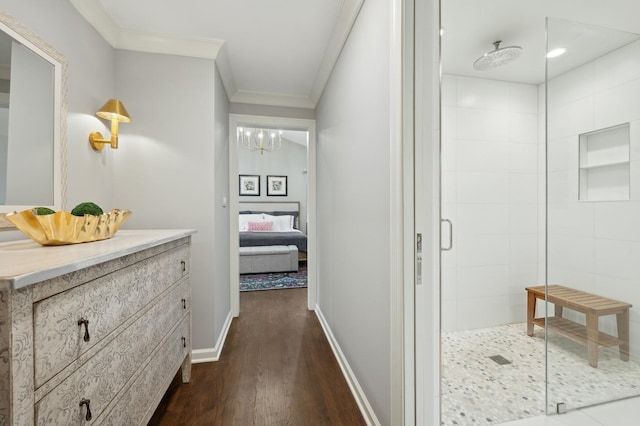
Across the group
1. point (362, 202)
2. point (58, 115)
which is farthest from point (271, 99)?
point (362, 202)

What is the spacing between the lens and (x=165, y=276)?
1366 millimetres

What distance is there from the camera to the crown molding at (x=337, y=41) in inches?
62.1

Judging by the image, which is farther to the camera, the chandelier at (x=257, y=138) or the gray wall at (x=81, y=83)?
the chandelier at (x=257, y=138)

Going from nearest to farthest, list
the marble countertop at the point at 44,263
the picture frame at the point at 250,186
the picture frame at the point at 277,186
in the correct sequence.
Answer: the marble countertop at the point at 44,263
the picture frame at the point at 250,186
the picture frame at the point at 277,186

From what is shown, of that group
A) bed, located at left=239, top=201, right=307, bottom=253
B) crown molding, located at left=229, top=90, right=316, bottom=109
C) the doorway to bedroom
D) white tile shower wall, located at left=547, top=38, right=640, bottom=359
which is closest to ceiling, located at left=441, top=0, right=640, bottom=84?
white tile shower wall, located at left=547, top=38, right=640, bottom=359

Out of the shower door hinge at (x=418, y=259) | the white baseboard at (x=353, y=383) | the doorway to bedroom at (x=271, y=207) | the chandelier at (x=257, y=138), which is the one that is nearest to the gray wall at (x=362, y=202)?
the white baseboard at (x=353, y=383)

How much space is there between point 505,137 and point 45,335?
10.9ft

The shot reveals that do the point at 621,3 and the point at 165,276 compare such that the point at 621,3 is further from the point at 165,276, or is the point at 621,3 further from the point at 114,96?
the point at 114,96

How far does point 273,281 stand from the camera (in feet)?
13.7

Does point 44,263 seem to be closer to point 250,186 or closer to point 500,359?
point 500,359

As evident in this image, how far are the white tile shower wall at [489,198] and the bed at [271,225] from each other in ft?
10.8

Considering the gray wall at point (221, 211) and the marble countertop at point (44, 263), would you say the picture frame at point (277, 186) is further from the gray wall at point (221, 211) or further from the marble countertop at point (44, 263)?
the marble countertop at point (44, 263)

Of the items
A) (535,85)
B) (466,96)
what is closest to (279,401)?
(466,96)

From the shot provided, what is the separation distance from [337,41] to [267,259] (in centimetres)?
353
